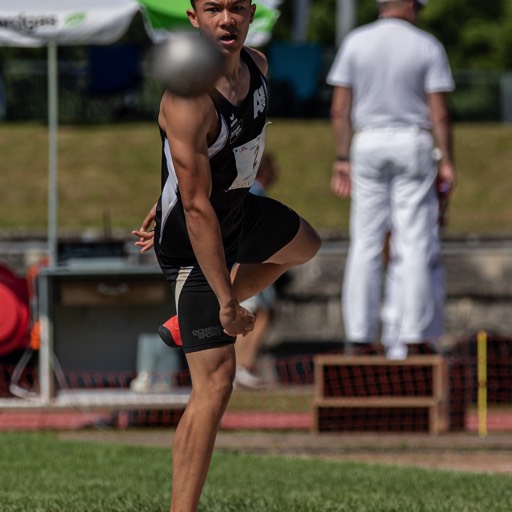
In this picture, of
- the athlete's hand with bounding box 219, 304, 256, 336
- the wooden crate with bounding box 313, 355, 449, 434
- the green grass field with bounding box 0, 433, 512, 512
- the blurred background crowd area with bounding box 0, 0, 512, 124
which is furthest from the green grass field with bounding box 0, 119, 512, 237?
the athlete's hand with bounding box 219, 304, 256, 336

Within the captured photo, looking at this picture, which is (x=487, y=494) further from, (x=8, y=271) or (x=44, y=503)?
(x=8, y=271)

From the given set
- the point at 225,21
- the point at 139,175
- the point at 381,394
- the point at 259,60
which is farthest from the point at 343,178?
the point at 139,175

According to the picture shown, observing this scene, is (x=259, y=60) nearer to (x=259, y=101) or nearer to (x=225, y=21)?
(x=259, y=101)

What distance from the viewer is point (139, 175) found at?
25203 millimetres

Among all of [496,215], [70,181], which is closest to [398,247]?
[496,215]

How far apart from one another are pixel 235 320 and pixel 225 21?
3.35 feet

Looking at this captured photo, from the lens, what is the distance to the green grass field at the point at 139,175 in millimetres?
22453

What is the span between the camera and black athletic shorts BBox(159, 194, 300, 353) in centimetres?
511

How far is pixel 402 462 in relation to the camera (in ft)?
27.4

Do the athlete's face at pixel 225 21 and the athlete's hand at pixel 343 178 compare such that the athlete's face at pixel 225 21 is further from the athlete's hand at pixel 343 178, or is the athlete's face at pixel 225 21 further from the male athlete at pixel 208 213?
the athlete's hand at pixel 343 178

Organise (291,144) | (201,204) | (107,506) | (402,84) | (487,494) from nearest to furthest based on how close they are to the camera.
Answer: (201,204) → (107,506) → (487,494) → (402,84) → (291,144)

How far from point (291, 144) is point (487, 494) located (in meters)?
20.7

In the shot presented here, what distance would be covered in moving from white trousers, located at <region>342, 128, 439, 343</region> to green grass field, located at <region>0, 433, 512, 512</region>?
148 centimetres

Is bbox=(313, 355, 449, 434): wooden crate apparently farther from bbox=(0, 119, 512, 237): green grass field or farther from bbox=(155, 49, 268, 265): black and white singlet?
bbox=(0, 119, 512, 237): green grass field
